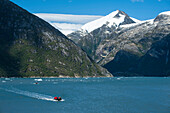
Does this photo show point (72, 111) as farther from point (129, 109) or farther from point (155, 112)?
point (155, 112)

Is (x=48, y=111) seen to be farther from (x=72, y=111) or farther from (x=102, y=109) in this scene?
(x=102, y=109)

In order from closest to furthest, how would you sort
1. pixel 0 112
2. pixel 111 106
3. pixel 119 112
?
pixel 0 112 → pixel 119 112 → pixel 111 106

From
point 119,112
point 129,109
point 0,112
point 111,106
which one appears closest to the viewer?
point 0,112

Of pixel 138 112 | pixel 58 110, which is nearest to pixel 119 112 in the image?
pixel 138 112

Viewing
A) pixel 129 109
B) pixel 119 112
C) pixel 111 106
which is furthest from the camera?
pixel 111 106

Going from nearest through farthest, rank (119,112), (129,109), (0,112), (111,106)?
(0,112) < (119,112) < (129,109) < (111,106)

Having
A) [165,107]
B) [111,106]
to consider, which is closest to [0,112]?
[111,106]

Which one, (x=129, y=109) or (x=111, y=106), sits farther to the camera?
(x=111, y=106)

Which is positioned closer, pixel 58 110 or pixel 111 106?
pixel 58 110
